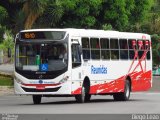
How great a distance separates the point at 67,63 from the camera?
29062 millimetres

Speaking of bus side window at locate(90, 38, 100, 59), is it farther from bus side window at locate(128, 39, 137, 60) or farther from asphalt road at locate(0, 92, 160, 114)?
bus side window at locate(128, 39, 137, 60)

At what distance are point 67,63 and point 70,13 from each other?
23311 mm

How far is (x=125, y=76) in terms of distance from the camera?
110ft

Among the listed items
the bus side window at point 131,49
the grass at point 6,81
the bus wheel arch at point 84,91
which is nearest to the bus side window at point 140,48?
the bus side window at point 131,49

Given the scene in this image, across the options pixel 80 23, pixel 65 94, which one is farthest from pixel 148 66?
pixel 80 23

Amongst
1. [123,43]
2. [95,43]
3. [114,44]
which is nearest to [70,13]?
[123,43]

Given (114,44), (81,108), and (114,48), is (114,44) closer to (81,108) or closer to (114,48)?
(114,48)

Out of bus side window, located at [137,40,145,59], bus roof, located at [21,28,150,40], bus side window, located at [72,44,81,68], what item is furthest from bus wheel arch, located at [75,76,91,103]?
bus side window, located at [137,40,145,59]

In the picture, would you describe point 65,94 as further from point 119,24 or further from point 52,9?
point 119,24

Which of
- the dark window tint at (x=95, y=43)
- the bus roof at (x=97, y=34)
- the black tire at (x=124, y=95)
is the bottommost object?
the black tire at (x=124, y=95)

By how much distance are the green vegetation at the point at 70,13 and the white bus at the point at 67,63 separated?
14413mm

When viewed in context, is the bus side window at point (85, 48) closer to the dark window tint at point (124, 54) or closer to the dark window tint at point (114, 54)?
the dark window tint at point (114, 54)

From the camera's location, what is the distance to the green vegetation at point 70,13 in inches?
1860

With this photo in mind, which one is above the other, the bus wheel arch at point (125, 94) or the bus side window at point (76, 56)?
the bus side window at point (76, 56)
